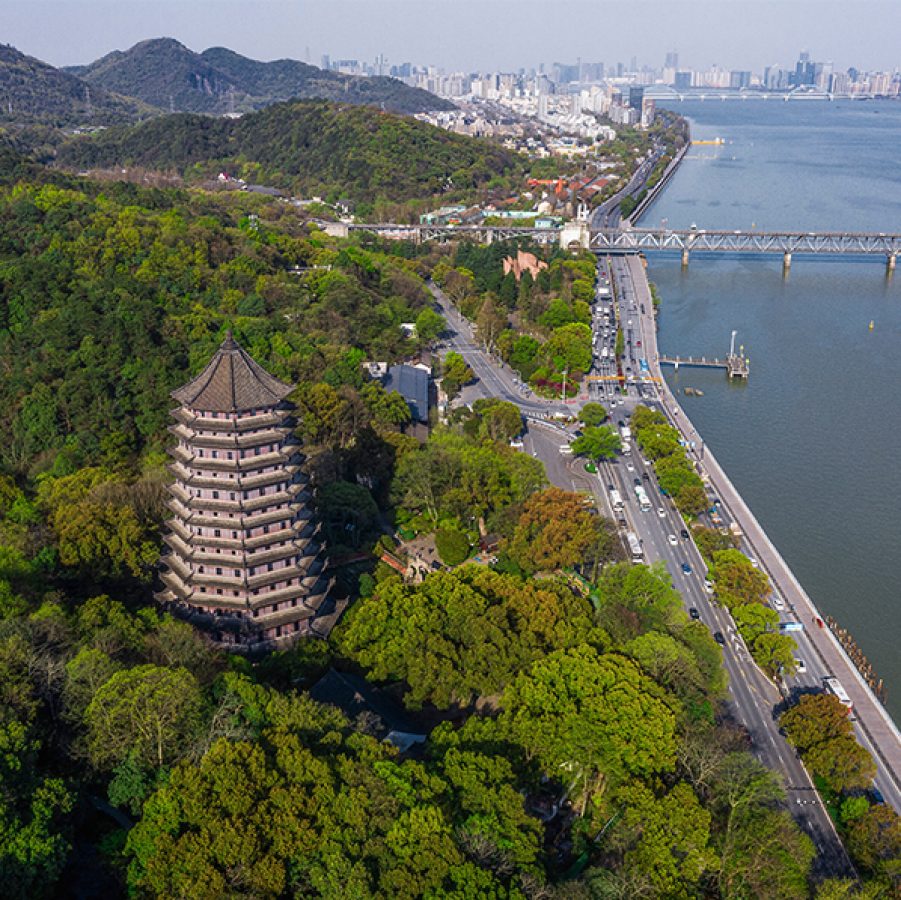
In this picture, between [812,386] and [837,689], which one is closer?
[837,689]

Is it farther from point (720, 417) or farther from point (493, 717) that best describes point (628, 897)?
point (720, 417)

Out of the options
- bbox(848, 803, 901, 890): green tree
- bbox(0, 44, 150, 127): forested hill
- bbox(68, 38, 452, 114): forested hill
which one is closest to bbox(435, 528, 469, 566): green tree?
bbox(848, 803, 901, 890): green tree

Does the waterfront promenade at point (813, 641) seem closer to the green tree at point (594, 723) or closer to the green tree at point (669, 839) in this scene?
the green tree at point (594, 723)

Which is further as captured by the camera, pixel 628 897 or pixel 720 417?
pixel 720 417

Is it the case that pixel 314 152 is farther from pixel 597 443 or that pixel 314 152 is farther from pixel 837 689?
pixel 837 689

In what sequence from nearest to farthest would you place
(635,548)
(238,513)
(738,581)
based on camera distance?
(238,513), (738,581), (635,548)

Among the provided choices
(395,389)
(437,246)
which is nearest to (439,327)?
(395,389)

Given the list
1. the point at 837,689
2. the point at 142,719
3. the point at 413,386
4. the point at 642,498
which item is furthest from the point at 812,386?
the point at 142,719
